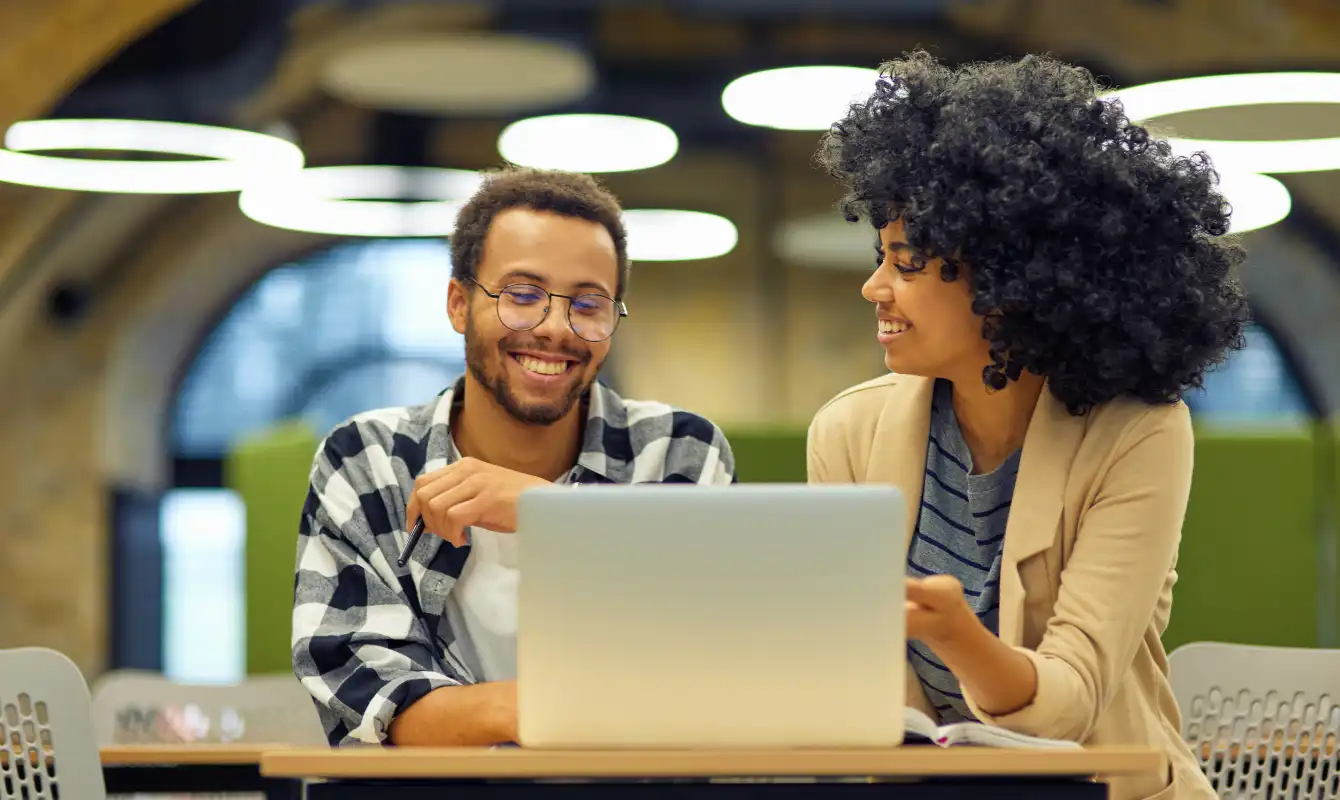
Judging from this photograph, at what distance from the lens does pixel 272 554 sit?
4477 mm

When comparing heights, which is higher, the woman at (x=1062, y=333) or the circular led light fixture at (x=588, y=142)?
the circular led light fixture at (x=588, y=142)

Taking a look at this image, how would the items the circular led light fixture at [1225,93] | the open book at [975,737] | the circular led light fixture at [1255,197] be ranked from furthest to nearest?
1. the circular led light fixture at [1255,197]
2. the circular led light fixture at [1225,93]
3. the open book at [975,737]

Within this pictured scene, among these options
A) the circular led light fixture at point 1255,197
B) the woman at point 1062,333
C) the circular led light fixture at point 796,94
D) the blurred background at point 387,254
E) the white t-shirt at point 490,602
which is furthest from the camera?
the blurred background at point 387,254

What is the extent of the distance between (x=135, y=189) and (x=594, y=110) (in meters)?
3.16

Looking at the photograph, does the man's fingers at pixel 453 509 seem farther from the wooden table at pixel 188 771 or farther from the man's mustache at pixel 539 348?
the wooden table at pixel 188 771

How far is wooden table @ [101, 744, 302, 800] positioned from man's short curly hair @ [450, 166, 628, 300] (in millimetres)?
792

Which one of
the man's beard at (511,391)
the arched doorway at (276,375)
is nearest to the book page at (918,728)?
the man's beard at (511,391)

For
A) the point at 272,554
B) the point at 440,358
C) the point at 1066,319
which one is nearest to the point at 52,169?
the point at 272,554

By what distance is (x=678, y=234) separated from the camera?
909 cm

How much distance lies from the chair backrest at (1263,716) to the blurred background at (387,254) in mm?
4889

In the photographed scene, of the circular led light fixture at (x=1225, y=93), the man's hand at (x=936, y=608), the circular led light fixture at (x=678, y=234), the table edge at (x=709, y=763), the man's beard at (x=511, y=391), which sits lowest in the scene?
the table edge at (x=709, y=763)

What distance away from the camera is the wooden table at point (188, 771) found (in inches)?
89.0

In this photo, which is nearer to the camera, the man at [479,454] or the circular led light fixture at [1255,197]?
the man at [479,454]

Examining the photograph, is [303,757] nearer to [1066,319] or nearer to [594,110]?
[1066,319]
